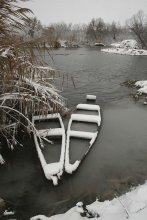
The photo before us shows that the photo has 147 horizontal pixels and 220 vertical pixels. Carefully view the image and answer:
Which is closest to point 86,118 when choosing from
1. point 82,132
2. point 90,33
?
point 82,132

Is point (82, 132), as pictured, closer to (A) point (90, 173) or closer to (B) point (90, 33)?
(A) point (90, 173)

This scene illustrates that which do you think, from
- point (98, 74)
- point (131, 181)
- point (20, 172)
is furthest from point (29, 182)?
point (98, 74)

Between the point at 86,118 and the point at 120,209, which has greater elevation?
the point at 86,118

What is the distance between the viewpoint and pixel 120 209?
13.2 ft

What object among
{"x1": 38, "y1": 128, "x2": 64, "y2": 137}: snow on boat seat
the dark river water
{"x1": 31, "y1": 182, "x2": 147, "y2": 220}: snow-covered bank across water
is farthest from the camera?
{"x1": 38, "y1": 128, "x2": 64, "y2": 137}: snow on boat seat

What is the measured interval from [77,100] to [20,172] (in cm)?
634

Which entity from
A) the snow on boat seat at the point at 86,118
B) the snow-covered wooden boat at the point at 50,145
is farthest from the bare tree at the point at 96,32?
the snow-covered wooden boat at the point at 50,145

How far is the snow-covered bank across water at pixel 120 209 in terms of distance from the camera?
3.71 meters

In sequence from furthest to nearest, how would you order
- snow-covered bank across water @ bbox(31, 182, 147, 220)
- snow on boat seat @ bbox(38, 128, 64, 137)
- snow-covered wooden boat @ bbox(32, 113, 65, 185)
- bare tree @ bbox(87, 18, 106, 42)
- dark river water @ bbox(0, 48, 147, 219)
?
bare tree @ bbox(87, 18, 106, 42) → snow on boat seat @ bbox(38, 128, 64, 137) → snow-covered wooden boat @ bbox(32, 113, 65, 185) → dark river water @ bbox(0, 48, 147, 219) → snow-covered bank across water @ bbox(31, 182, 147, 220)

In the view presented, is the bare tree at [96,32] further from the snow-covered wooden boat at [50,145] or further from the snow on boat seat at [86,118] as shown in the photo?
the snow-covered wooden boat at [50,145]

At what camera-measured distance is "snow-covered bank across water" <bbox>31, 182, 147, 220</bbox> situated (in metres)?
3.71

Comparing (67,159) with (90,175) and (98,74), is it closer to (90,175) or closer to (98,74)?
(90,175)

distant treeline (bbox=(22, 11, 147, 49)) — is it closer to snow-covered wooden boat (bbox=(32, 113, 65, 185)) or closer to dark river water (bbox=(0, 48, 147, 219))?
dark river water (bbox=(0, 48, 147, 219))

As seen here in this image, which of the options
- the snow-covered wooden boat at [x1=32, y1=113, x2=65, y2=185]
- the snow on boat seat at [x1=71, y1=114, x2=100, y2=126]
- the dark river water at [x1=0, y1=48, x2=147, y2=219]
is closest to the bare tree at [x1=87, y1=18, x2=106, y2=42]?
the snow on boat seat at [x1=71, y1=114, x2=100, y2=126]
